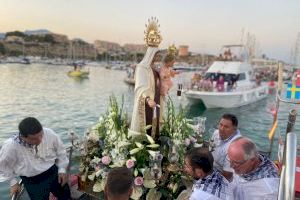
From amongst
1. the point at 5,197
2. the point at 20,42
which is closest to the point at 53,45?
the point at 20,42

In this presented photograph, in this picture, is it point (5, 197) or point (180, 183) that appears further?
point (5, 197)

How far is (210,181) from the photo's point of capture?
8.04 feet

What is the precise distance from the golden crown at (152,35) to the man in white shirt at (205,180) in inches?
91.9

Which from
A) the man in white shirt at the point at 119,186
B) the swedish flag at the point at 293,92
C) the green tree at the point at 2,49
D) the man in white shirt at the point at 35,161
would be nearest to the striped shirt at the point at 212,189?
the man in white shirt at the point at 119,186

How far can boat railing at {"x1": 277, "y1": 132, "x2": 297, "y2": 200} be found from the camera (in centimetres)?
177

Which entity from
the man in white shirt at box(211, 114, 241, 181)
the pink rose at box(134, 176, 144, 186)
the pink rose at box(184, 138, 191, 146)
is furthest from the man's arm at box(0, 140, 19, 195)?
the man in white shirt at box(211, 114, 241, 181)

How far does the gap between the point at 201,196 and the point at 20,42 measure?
14069 centimetres

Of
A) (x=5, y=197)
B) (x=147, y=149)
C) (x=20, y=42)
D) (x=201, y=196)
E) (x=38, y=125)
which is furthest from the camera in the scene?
(x=20, y=42)

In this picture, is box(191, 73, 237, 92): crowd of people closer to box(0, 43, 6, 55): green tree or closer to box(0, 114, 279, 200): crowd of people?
box(0, 114, 279, 200): crowd of people

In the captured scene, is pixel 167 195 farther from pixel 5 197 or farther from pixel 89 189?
pixel 5 197

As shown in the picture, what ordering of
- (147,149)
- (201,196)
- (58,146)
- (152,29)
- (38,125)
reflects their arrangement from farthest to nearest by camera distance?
(152,29), (147,149), (58,146), (38,125), (201,196)

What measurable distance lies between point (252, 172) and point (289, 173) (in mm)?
752

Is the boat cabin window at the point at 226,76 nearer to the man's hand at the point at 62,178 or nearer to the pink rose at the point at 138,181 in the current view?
the pink rose at the point at 138,181

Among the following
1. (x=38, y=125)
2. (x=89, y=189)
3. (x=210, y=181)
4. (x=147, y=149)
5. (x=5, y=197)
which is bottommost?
(x=5, y=197)
